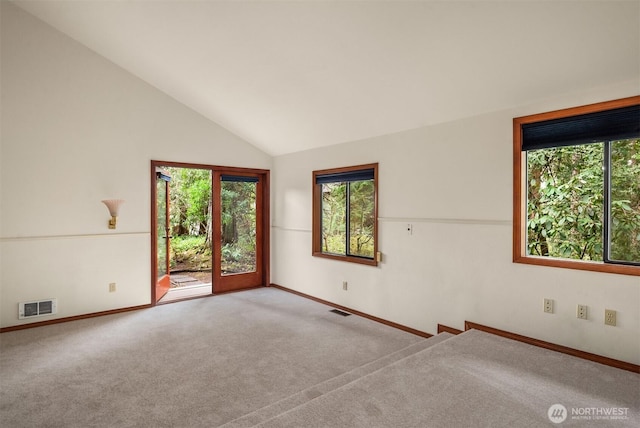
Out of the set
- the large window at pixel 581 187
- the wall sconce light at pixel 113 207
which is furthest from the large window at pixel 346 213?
the wall sconce light at pixel 113 207

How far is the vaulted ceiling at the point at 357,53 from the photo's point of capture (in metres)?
2.25

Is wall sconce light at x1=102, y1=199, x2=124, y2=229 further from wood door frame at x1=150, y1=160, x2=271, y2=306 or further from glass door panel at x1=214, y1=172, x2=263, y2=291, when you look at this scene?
glass door panel at x1=214, y1=172, x2=263, y2=291

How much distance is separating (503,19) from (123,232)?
467 cm

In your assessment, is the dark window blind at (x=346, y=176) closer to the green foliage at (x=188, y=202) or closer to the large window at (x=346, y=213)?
the large window at (x=346, y=213)

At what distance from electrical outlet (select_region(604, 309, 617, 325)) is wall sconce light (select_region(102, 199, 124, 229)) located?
5.02 meters

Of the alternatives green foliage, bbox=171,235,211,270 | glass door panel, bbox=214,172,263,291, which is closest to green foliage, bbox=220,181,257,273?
glass door panel, bbox=214,172,263,291

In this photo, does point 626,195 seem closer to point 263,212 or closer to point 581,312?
point 581,312

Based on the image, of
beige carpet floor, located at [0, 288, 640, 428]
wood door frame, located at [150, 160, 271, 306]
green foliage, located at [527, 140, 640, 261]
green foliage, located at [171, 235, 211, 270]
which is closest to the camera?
beige carpet floor, located at [0, 288, 640, 428]

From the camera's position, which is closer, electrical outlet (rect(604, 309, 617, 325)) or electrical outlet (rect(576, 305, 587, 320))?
electrical outlet (rect(604, 309, 617, 325))

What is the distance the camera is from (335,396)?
1987 mm

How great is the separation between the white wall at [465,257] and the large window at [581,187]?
84 mm

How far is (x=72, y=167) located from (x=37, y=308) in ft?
5.54

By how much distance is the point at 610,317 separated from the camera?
2436mm

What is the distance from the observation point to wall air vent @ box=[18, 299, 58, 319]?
12.7 feet
